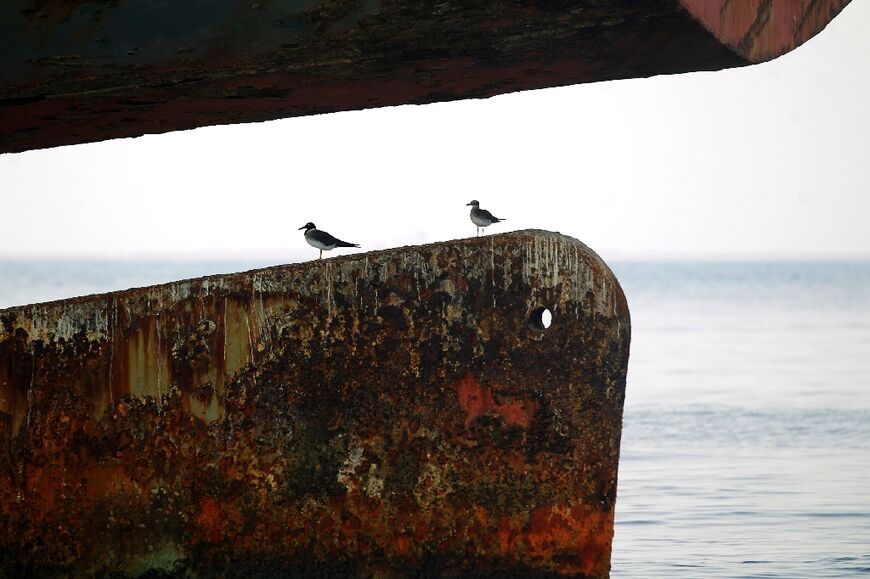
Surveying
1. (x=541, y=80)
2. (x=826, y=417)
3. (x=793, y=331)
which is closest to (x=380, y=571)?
(x=541, y=80)

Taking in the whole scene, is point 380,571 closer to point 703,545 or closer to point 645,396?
point 703,545

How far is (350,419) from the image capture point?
4.56m

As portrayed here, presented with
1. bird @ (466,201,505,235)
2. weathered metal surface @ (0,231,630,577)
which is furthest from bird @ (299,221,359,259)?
weathered metal surface @ (0,231,630,577)

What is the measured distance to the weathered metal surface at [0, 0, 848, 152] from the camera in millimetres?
3566

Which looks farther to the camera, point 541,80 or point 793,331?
point 793,331

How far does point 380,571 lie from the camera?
455 cm

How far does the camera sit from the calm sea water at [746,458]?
8.58m

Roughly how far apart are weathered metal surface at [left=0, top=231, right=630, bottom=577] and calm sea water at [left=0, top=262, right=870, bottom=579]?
11.9 ft

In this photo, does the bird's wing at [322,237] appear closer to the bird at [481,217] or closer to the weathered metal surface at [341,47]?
the bird at [481,217]

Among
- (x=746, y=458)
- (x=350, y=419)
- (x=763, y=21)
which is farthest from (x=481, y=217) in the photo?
(x=763, y=21)

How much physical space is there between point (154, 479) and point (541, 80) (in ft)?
5.91

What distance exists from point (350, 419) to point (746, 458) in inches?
366

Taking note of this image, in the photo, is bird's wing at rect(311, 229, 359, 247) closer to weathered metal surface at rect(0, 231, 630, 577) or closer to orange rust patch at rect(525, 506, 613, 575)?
weathered metal surface at rect(0, 231, 630, 577)

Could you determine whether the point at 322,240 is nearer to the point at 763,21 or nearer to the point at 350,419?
the point at 350,419
